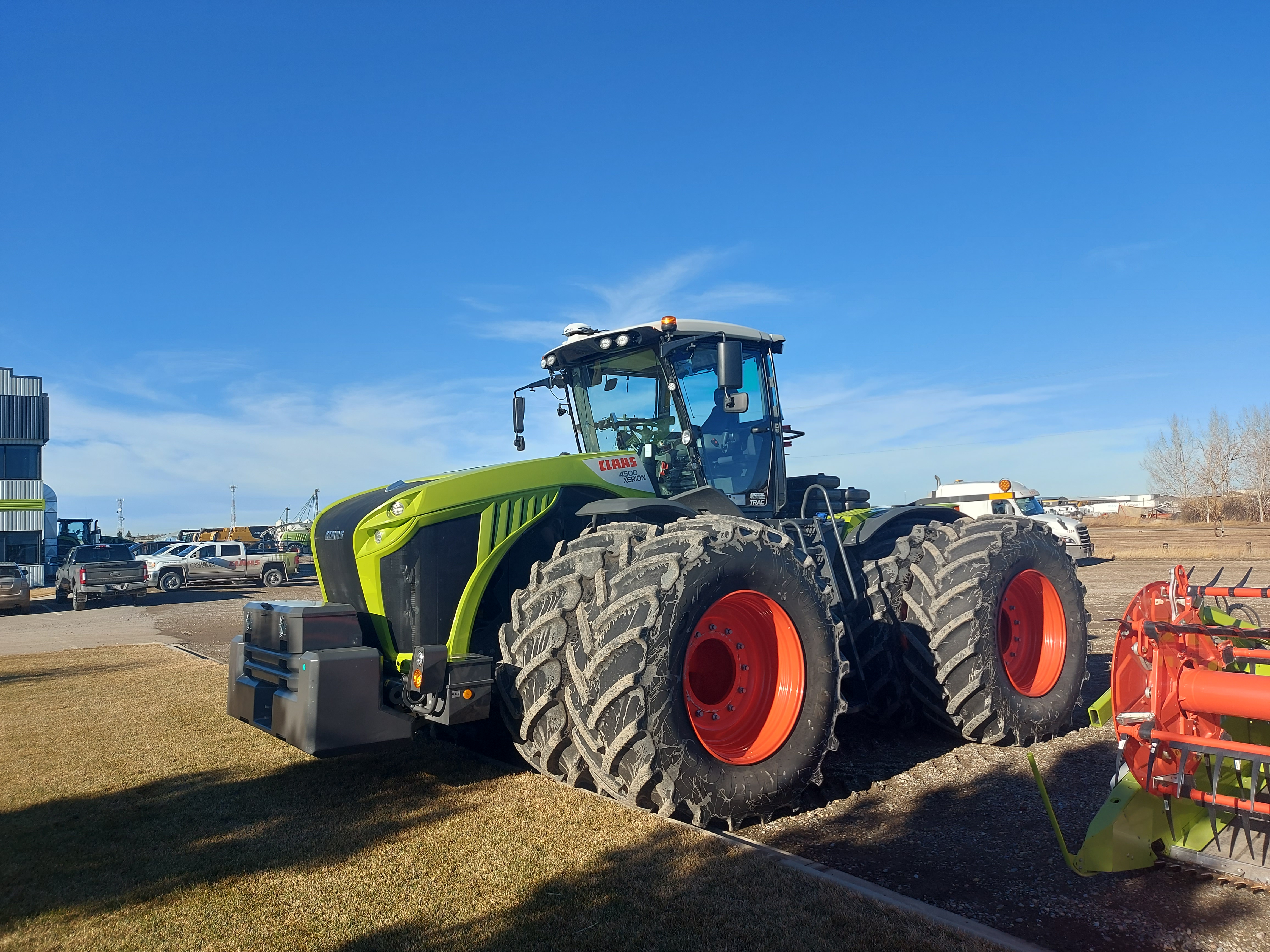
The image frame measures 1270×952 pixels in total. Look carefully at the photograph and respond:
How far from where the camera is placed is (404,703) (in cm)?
461

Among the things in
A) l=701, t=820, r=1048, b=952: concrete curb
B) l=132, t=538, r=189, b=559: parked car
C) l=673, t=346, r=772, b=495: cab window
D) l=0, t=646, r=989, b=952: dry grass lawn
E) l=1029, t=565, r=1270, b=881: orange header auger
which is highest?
l=673, t=346, r=772, b=495: cab window

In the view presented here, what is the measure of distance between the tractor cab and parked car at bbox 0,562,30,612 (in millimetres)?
21832

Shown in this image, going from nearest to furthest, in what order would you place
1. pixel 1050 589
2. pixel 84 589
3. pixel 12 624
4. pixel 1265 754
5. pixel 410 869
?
pixel 1265 754 < pixel 410 869 < pixel 1050 589 < pixel 12 624 < pixel 84 589

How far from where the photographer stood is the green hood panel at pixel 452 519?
481cm

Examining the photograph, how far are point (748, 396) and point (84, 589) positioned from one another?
Answer: 23041 mm

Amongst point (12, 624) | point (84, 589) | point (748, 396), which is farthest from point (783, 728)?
point (84, 589)

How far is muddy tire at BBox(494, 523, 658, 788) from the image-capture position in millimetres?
4270

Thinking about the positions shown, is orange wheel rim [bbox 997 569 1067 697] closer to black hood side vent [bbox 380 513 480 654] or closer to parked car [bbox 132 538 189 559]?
black hood side vent [bbox 380 513 480 654]

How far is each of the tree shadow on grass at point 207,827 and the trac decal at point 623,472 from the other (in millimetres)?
1999

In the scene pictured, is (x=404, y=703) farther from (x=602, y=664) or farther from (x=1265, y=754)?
(x=1265, y=754)

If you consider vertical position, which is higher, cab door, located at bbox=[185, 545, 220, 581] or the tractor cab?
the tractor cab

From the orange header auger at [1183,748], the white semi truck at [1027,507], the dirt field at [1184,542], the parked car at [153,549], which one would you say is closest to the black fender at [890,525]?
the orange header auger at [1183,748]

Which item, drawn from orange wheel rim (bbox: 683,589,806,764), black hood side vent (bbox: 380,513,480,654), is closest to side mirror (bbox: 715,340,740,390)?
orange wheel rim (bbox: 683,589,806,764)

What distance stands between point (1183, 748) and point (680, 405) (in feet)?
11.8
